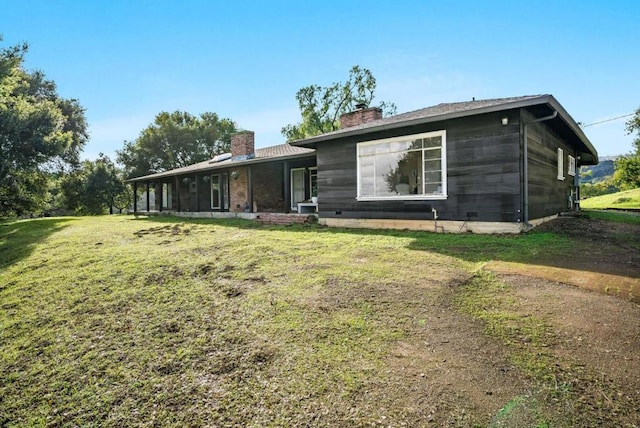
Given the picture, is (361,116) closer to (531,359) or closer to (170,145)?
(531,359)

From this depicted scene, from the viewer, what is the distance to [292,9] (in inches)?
464

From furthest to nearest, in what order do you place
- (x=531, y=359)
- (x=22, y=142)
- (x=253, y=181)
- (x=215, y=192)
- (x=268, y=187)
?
(x=215, y=192), (x=253, y=181), (x=268, y=187), (x=22, y=142), (x=531, y=359)

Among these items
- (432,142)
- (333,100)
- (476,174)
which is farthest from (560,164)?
(333,100)

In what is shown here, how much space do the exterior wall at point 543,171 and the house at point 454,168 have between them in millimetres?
25

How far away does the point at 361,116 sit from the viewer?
14.0 meters

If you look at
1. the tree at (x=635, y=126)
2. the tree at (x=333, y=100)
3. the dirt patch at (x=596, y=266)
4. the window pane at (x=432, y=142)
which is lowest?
the dirt patch at (x=596, y=266)

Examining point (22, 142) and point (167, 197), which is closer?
point (22, 142)

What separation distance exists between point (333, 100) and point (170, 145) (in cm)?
1845

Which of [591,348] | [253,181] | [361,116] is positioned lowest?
[591,348]

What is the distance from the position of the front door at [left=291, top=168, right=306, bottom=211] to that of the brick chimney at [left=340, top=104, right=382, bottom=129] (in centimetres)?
Answer: 276

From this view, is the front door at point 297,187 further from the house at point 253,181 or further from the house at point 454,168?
the house at point 454,168

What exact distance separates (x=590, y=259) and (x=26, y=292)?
29.0ft

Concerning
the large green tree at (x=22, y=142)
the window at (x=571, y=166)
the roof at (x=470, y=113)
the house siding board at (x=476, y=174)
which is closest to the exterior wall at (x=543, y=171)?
the roof at (x=470, y=113)

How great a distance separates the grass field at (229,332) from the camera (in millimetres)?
2418
